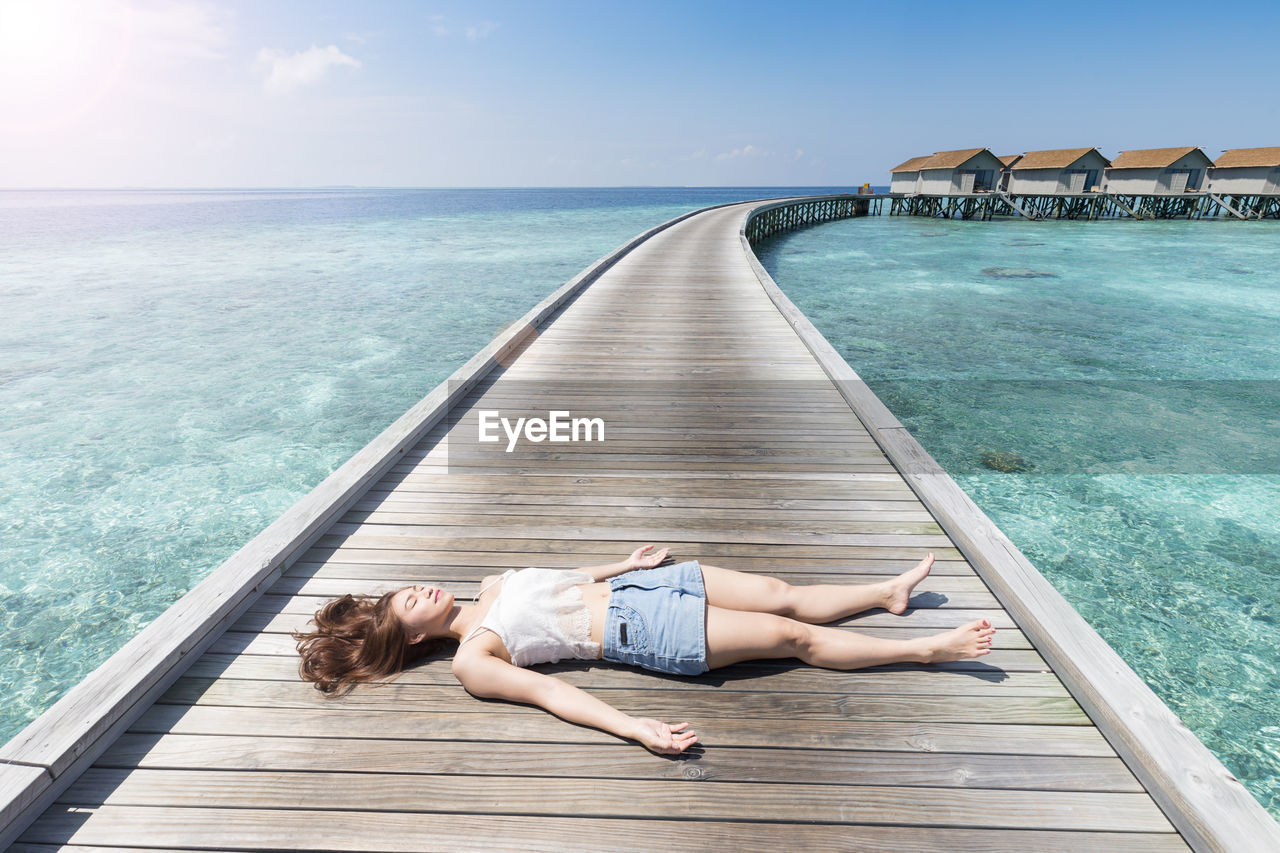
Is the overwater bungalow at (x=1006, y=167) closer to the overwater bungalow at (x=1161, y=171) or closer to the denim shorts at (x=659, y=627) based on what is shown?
the overwater bungalow at (x=1161, y=171)

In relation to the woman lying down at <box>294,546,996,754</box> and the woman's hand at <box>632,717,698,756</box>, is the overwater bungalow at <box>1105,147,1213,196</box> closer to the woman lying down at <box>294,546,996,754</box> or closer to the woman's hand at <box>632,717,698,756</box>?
the woman lying down at <box>294,546,996,754</box>

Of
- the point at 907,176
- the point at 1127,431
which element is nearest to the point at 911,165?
the point at 907,176

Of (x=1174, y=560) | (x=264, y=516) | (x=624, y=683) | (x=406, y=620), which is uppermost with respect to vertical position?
(x=406, y=620)

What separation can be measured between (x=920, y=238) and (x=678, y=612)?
39894mm

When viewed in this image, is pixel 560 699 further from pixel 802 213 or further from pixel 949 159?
pixel 949 159

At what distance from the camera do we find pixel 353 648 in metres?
2.71

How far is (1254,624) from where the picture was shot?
5.45 metres

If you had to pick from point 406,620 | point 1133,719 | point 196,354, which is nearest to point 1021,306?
point 1133,719

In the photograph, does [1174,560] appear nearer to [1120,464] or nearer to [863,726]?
[1120,464]

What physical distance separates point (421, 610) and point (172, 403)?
12.4m

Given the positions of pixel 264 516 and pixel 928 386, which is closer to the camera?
pixel 264 516

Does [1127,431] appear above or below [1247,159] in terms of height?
below

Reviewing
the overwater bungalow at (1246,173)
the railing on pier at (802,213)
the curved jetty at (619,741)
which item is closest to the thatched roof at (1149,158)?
the overwater bungalow at (1246,173)

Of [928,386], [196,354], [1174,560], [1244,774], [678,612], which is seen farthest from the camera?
[196,354]
